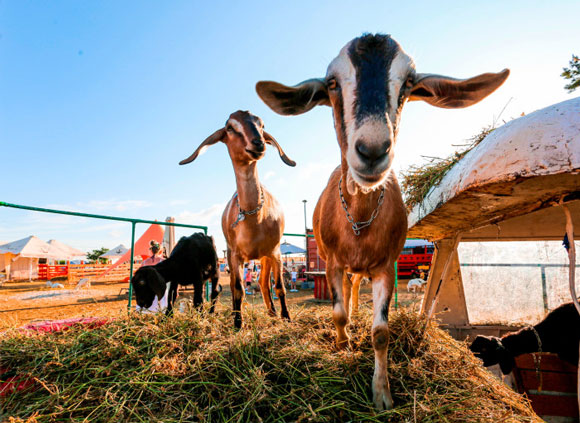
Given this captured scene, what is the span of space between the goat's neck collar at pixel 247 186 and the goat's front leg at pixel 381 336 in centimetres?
203

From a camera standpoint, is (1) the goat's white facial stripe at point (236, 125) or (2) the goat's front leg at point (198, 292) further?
(2) the goat's front leg at point (198, 292)

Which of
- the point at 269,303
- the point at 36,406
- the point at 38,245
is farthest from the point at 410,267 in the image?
the point at 38,245

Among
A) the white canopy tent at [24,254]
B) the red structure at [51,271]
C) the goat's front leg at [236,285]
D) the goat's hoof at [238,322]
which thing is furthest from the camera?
the white canopy tent at [24,254]

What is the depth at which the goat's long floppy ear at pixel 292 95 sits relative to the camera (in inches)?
94.6

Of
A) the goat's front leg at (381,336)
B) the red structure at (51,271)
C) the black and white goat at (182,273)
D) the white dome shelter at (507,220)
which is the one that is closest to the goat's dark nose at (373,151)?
the white dome shelter at (507,220)

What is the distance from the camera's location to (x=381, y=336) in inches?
92.9

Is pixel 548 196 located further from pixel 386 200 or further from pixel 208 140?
pixel 208 140

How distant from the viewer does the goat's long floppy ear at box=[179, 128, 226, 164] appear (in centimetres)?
414

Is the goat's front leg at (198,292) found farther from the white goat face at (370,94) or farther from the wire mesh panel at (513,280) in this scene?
the wire mesh panel at (513,280)

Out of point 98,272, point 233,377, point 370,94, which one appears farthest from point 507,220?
point 98,272

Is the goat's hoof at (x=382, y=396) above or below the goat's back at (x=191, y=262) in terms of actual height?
below

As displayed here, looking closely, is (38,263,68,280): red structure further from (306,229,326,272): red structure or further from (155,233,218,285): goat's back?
(155,233,218,285): goat's back

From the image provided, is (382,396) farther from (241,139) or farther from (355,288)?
(241,139)

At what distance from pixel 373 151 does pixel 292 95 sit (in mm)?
1005
